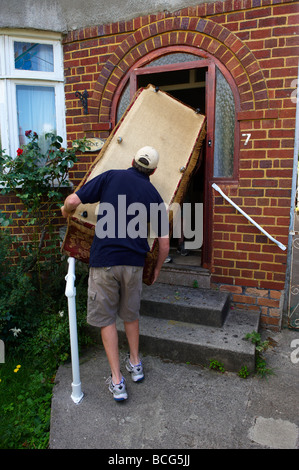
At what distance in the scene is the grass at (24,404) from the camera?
92.4 inches

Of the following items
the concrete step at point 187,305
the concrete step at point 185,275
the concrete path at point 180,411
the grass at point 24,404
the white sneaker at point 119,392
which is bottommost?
the grass at point 24,404

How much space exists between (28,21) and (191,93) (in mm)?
2941

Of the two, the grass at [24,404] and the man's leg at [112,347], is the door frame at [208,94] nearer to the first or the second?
the man's leg at [112,347]

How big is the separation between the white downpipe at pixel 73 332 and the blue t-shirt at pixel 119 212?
207 mm

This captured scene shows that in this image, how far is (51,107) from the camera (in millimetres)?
4359

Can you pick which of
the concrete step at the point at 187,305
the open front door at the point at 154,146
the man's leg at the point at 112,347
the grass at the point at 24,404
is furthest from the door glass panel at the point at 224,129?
the grass at the point at 24,404

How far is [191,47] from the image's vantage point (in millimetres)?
3619

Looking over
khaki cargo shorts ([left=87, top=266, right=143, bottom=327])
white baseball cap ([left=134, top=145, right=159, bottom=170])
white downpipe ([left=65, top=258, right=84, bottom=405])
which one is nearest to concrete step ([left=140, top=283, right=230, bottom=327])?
khaki cargo shorts ([left=87, top=266, right=143, bottom=327])

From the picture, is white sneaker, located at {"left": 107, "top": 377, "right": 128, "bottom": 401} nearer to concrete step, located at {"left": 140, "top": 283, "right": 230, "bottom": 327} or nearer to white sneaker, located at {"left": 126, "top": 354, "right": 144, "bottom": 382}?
white sneaker, located at {"left": 126, "top": 354, "right": 144, "bottom": 382}

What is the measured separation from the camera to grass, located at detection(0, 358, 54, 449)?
2.35 metres

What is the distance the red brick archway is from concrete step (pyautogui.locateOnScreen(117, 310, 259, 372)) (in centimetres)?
223

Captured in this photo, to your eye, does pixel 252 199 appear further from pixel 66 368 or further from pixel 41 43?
pixel 41 43

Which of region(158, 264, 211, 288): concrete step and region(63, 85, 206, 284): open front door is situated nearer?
region(63, 85, 206, 284): open front door
